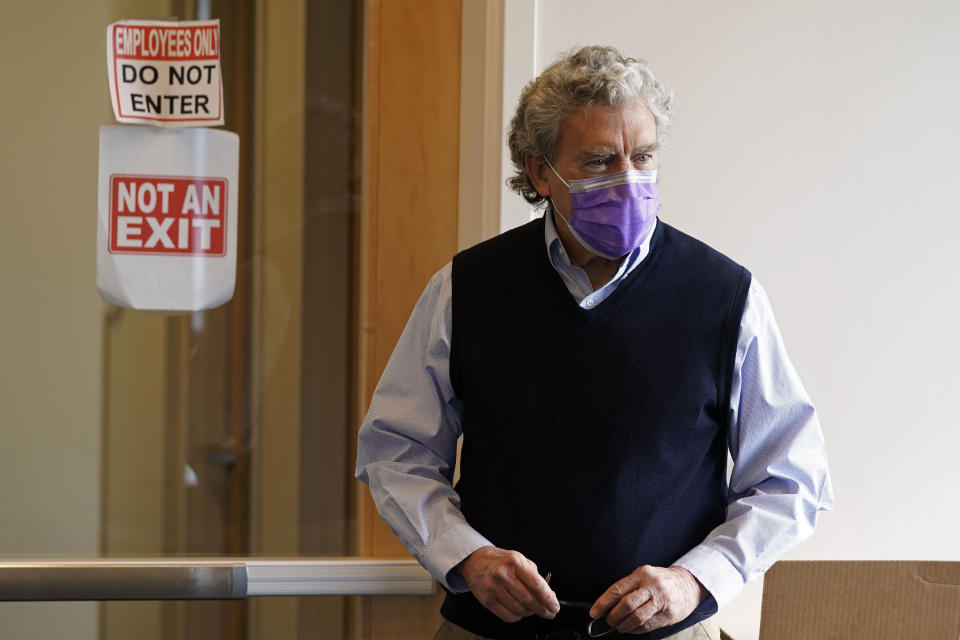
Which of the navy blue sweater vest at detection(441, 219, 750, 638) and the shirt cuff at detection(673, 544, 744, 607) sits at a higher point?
the navy blue sweater vest at detection(441, 219, 750, 638)

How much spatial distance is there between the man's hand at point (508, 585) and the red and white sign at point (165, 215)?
0.85 meters

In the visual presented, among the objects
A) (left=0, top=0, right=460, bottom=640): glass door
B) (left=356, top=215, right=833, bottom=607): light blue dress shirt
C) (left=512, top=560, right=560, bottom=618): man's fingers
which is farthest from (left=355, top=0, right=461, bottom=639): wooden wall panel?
(left=512, top=560, right=560, bottom=618): man's fingers

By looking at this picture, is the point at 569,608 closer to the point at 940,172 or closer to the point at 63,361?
the point at 63,361

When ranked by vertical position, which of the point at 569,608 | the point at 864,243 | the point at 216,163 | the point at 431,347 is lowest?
the point at 569,608

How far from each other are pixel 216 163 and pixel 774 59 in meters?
1.08

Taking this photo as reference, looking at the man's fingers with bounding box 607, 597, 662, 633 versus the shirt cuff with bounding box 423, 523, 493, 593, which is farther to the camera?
the shirt cuff with bounding box 423, 523, 493, 593

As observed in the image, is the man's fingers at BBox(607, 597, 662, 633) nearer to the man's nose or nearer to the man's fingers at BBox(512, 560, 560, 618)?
the man's fingers at BBox(512, 560, 560, 618)

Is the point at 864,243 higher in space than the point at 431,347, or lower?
higher

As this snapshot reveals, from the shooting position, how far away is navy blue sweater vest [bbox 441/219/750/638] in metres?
1.35

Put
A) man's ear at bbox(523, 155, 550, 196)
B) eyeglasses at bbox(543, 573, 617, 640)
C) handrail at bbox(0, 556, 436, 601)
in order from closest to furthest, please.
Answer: eyeglasses at bbox(543, 573, 617, 640) < man's ear at bbox(523, 155, 550, 196) < handrail at bbox(0, 556, 436, 601)

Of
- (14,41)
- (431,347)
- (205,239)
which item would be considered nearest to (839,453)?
(431,347)

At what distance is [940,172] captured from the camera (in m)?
1.96

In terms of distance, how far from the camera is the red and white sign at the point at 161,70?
6.06 feet

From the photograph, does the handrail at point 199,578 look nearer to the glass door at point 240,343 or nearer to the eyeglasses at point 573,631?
the glass door at point 240,343
